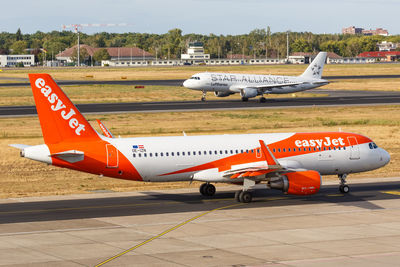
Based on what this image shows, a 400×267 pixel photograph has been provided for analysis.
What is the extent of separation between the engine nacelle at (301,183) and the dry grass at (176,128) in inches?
428

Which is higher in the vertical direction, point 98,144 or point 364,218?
point 98,144

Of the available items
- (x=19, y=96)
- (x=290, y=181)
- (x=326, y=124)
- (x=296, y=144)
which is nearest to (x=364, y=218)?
(x=290, y=181)

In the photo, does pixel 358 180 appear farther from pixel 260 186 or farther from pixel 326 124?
pixel 326 124

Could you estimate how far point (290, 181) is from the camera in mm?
40969

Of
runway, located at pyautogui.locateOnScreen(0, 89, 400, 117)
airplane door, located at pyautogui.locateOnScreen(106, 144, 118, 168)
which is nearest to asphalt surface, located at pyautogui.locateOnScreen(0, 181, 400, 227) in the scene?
airplane door, located at pyautogui.locateOnScreen(106, 144, 118, 168)

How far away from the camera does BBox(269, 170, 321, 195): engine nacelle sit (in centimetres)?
4088

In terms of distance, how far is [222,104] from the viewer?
100m

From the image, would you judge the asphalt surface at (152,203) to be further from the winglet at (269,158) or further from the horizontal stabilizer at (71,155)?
the horizontal stabilizer at (71,155)

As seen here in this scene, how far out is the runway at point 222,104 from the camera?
91000 mm

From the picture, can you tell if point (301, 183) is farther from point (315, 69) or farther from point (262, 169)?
point (315, 69)

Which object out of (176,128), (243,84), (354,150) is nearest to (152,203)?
(354,150)

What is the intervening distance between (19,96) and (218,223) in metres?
84.2

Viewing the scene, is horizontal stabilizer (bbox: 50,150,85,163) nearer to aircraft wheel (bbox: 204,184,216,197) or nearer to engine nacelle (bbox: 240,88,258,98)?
aircraft wheel (bbox: 204,184,216,197)

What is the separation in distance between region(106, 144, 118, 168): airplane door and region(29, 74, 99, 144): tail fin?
1.99 m
